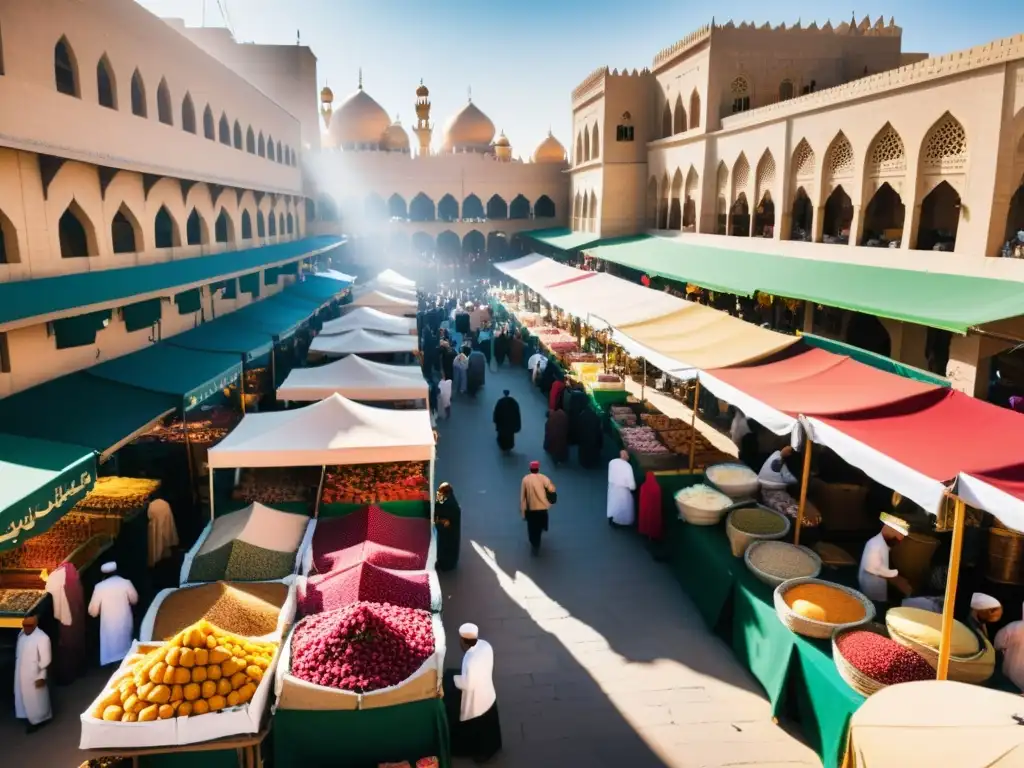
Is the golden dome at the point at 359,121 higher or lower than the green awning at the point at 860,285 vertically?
higher

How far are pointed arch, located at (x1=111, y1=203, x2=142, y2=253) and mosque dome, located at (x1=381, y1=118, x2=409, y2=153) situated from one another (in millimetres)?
25734

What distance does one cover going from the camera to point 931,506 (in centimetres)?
459

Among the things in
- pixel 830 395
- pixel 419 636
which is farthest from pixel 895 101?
pixel 419 636

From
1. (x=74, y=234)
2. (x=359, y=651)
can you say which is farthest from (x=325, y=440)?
(x=74, y=234)

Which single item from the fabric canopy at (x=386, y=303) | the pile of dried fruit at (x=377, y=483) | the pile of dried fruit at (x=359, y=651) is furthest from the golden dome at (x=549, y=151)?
the pile of dried fruit at (x=359, y=651)

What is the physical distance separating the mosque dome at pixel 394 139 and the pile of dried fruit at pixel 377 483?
29510 mm

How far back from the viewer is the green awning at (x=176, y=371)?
8.53 meters

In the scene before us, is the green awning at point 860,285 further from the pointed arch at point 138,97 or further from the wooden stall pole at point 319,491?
the pointed arch at point 138,97

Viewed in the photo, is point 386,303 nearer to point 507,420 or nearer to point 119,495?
point 507,420

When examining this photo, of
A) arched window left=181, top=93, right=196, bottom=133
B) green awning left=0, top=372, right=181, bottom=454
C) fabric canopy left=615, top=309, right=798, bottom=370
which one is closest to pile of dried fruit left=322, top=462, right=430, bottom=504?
green awning left=0, top=372, right=181, bottom=454

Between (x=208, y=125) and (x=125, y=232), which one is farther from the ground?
(x=208, y=125)

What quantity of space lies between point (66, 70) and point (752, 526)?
953cm

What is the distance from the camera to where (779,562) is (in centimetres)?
627

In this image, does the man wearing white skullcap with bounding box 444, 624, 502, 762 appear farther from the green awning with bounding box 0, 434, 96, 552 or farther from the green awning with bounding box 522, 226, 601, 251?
the green awning with bounding box 522, 226, 601, 251
